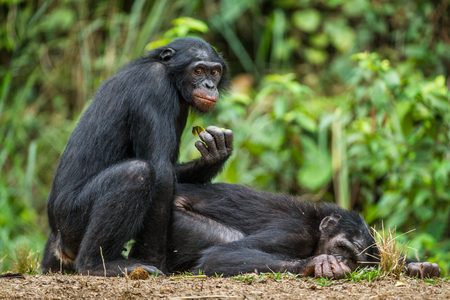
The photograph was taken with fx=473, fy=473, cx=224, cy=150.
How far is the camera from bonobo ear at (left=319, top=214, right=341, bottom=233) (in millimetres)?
3848

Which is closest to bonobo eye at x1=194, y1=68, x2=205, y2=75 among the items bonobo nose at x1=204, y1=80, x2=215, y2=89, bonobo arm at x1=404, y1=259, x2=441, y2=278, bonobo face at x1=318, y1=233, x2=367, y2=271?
bonobo nose at x1=204, y1=80, x2=215, y2=89

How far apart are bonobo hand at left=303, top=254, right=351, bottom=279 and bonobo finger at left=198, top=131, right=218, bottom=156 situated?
4.32 feet

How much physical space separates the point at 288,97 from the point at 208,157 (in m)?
4.42

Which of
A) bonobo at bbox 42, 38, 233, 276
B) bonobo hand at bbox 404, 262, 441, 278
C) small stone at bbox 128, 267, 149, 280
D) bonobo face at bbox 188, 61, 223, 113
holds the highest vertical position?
bonobo face at bbox 188, 61, 223, 113

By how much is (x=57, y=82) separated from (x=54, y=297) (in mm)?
7645

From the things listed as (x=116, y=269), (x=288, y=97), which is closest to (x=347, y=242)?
(x=116, y=269)

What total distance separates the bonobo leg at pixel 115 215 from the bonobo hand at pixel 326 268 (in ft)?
3.88

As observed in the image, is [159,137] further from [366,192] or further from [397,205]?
[366,192]

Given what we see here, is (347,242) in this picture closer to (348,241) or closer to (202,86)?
(348,241)

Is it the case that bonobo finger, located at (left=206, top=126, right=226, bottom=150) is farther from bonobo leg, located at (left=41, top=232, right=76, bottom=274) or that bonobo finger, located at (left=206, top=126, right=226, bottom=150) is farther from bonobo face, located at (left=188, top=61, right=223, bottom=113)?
bonobo leg, located at (left=41, top=232, right=76, bottom=274)

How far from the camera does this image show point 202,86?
14.4 feet

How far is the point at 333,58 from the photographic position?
1028 cm

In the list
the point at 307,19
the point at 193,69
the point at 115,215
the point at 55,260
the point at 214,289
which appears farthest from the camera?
the point at 307,19

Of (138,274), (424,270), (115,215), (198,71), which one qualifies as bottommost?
(424,270)
